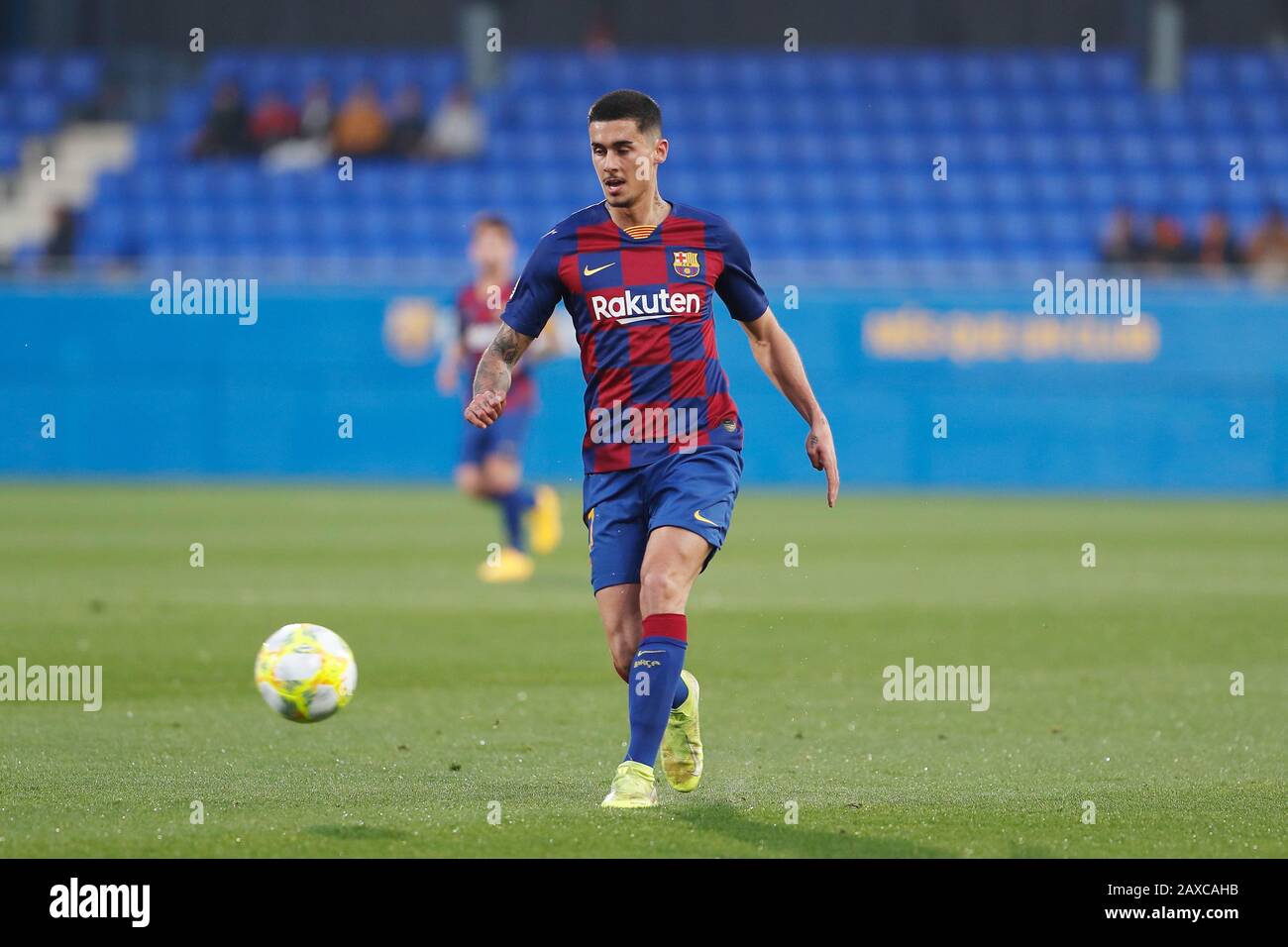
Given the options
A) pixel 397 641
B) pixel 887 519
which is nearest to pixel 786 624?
pixel 397 641

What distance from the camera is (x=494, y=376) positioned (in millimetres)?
6539

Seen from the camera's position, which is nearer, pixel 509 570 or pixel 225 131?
pixel 509 570

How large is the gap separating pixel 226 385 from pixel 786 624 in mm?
13405

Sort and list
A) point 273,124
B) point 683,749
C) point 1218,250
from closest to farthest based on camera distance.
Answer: point 683,749 < point 1218,250 < point 273,124

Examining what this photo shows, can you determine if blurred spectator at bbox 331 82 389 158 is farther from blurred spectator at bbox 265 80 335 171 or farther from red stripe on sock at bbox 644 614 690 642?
red stripe on sock at bbox 644 614 690 642

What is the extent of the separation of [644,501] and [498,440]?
26.0 ft

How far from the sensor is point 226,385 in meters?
23.5

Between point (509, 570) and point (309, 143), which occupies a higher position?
point (309, 143)

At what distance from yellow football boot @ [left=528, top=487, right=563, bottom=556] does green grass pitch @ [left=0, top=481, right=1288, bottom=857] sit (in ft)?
1.01

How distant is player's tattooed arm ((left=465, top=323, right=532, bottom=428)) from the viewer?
6348 mm
